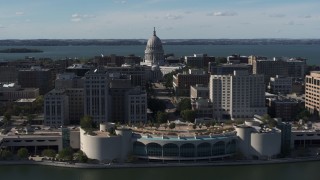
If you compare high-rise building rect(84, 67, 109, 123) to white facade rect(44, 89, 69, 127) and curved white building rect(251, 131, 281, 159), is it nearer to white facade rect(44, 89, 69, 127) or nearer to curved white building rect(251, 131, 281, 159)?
white facade rect(44, 89, 69, 127)

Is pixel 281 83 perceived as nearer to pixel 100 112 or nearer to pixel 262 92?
pixel 262 92

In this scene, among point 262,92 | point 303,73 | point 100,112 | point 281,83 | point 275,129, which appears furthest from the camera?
point 303,73

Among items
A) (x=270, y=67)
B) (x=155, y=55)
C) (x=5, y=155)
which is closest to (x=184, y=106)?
(x=5, y=155)

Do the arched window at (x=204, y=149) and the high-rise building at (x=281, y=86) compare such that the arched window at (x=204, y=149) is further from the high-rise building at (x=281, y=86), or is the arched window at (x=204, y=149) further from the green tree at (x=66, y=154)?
the high-rise building at (x=281, y=86)

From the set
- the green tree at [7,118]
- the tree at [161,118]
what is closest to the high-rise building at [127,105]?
the tree at [161,118]

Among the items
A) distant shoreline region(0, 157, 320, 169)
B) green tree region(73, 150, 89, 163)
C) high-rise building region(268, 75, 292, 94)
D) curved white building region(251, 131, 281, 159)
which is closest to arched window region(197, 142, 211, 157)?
distant shoreline region(0, 157, 320, 169)

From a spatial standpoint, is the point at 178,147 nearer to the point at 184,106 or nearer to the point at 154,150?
the point at 154,150

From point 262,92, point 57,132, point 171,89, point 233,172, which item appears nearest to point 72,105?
point 57,132
